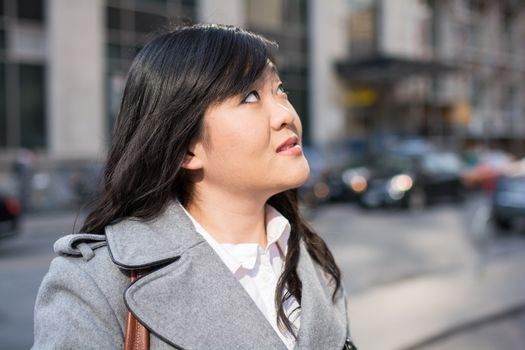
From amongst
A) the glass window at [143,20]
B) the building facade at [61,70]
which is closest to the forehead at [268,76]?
the building facade at [61,70]

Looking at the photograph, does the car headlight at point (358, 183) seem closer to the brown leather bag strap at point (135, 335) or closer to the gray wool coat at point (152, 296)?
the gray wool coat at point (152, 296)

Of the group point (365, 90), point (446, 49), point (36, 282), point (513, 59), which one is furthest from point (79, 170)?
point (513, 59)

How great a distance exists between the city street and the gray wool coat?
4.37ft

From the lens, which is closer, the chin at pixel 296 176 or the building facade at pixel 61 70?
the chin at pixel 296 176

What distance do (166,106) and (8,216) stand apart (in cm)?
863

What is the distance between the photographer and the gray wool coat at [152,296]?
132cm

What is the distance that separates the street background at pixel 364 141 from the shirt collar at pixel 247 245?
452mm

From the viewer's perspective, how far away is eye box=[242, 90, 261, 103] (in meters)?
1.60

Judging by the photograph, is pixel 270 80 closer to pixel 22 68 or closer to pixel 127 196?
pixel 127 196

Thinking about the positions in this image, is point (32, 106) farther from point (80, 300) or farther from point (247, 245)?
point (80, 300)

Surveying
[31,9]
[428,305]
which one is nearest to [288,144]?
[428,305]

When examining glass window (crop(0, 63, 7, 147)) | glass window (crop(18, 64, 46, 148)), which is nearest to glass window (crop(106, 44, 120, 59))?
glass window (crop(18, 64, 46, 148))

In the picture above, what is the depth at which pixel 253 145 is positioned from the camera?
1.59 m

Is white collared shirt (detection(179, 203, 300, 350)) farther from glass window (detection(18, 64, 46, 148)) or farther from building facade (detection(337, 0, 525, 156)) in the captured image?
building facade (detection(337, 0, 525, 156))
